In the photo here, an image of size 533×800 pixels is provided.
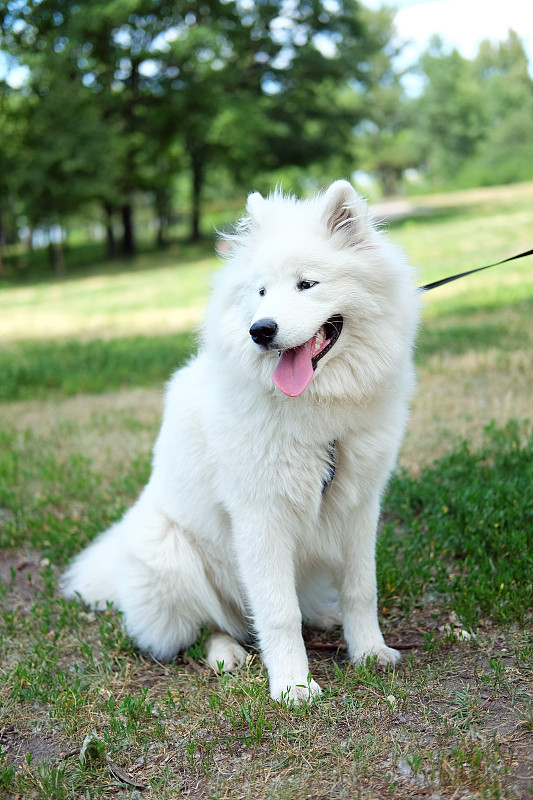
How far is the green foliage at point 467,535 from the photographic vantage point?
3266 mm

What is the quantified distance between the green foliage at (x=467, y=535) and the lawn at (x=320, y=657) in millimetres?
11

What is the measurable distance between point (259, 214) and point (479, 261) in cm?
1282

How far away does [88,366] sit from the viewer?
905 centimetres

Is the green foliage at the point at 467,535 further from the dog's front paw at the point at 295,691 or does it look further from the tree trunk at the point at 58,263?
the tree trunk at the point at 58,263

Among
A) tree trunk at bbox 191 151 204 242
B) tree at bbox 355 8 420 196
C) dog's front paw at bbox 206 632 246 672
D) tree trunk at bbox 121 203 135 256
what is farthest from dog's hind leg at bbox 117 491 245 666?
tree at bbox 355 8 420 196

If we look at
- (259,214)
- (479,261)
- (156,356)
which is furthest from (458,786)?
(479,261)

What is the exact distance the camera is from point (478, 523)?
3844mm

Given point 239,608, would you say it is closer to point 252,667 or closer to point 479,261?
point 252,667

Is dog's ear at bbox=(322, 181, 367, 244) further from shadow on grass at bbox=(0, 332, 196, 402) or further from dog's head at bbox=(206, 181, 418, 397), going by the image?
shadow on grass at bbox=(0, 332, 196, 402)

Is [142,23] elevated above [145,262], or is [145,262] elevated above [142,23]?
[142,23]

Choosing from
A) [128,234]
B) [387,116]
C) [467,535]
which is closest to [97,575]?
[467,535]

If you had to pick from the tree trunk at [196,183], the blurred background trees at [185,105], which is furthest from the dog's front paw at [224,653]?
the tree trunk at [196,183]

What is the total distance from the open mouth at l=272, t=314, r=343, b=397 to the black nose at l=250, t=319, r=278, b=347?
0.12 meters

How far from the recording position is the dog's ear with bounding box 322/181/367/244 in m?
2.62
